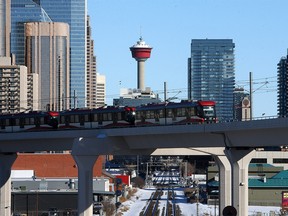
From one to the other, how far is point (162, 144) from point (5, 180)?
81.2ft

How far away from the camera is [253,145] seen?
218 ft

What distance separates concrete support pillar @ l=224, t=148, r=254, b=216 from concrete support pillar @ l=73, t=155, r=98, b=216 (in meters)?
13.3

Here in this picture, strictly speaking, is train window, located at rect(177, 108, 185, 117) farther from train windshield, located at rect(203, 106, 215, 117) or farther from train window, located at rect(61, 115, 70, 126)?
train window, located at rect(61, 115, 70, 126)

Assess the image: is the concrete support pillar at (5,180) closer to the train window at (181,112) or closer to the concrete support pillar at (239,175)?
the train window at (181,112)

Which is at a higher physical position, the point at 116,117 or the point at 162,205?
the point at 116,117

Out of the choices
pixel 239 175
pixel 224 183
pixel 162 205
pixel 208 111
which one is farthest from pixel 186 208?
pixel 239 175

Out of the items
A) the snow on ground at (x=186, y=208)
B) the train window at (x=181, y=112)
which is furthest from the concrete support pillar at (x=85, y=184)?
the snow on ground at (x=186, y=208)

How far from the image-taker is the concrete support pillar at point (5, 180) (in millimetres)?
94312

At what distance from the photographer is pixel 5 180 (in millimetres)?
95375

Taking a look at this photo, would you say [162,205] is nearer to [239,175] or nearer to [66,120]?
[66,120]

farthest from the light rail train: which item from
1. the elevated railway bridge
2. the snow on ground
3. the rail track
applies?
the rail track

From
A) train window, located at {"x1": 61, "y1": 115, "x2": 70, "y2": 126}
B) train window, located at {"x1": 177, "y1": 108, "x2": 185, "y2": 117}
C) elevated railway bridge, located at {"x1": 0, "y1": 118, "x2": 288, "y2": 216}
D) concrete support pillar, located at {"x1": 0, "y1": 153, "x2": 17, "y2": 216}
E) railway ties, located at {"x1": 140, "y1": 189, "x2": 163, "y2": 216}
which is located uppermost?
train window, located at {"x1": 177, "y1": 108, "x2": 185, "y2": 117}

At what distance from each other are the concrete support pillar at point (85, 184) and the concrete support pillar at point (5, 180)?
17050 millimetres

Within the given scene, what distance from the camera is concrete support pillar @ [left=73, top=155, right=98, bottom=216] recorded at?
78.5m
